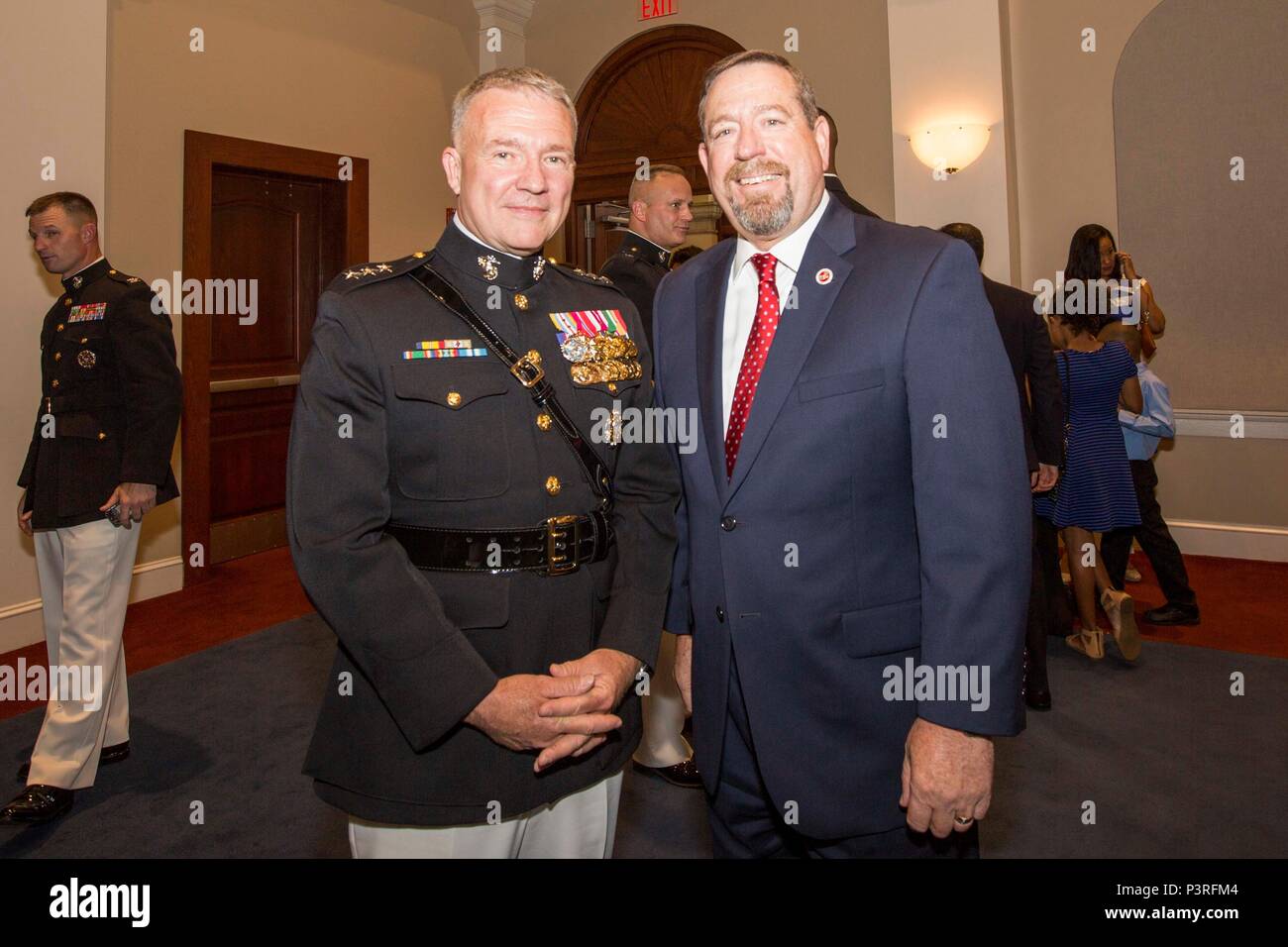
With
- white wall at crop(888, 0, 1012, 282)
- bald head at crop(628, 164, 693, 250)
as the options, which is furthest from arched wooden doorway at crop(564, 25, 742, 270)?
bald head at crop(628, 164, 693, 250)

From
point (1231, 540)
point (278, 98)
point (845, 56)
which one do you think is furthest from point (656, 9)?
point (1231, 540)

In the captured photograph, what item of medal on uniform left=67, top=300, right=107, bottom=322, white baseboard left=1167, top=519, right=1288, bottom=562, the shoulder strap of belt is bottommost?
white baseboard left=1167, top=519, right=1288, bottom=562

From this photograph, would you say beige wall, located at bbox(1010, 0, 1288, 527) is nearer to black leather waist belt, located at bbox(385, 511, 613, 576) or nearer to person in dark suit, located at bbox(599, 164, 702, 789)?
person in dark suit, located at bbox(599, 164, 702, 789)

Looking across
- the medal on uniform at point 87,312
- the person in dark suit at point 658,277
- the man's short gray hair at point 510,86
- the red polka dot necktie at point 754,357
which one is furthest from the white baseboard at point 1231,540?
the medal on uniform at point 87,312

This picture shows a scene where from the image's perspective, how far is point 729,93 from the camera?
4.62 feet

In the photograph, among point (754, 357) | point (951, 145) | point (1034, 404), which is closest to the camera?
point (754, 357)

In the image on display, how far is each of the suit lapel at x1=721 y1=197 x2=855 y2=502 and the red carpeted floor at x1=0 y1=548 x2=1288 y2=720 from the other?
3.53 meters

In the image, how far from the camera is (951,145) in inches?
216

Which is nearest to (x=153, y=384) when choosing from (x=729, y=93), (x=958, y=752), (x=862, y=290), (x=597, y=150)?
(x=729, y=93)

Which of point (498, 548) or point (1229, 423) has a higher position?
point (1229, 423)

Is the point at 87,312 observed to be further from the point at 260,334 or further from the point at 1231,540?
the point at 1231,540

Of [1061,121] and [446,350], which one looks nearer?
[446,350]

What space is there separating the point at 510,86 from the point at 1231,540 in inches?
228

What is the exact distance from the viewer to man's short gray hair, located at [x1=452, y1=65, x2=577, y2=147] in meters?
1.38
